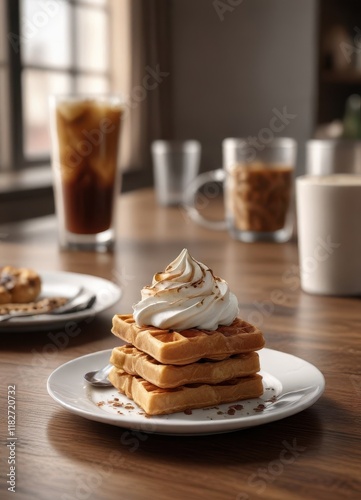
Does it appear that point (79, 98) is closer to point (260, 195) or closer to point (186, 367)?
point (260, 195)

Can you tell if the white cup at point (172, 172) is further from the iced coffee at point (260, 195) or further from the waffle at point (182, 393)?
the waffle at point (182, 393)

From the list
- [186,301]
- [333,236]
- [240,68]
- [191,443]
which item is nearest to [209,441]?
[191,443]

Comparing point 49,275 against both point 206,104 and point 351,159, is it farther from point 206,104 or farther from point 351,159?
point 206,104

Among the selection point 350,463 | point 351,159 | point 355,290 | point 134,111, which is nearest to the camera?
point 350,463

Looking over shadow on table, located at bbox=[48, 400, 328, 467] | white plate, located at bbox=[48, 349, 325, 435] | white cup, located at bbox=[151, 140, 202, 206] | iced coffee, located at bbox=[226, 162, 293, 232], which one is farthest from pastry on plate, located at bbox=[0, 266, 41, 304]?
white cup, located at bbox=[151, 140, 202, 206]

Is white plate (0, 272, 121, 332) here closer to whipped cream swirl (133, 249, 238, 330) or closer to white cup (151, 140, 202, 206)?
whipped cream swirl (133, 249, 238, 330)

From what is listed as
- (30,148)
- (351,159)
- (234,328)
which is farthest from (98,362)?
(30,148)
